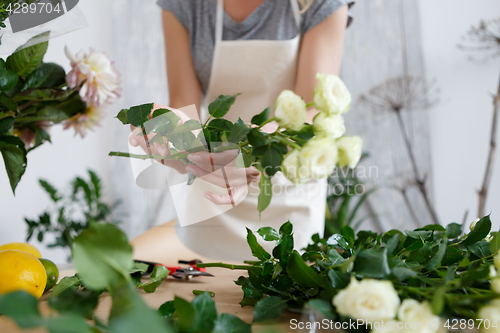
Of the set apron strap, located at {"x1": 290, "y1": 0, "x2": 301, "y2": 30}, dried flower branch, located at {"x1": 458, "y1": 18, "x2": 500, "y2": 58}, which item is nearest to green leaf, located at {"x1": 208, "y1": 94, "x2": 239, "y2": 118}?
apron strap, located at {"x1": 290, "y1": 0, "x2": 301, "y2": 30}

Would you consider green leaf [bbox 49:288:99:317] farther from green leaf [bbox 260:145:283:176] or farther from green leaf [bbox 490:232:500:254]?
green leaf [bbox 490:232:500:254]

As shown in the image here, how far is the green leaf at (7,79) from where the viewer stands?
0.42 metres

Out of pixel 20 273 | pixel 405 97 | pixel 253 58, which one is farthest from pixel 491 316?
pixel 405 97

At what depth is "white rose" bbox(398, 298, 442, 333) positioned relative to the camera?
194mm

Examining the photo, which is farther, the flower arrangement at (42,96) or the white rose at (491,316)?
the flower arrangement at (42,96)

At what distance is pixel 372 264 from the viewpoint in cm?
24

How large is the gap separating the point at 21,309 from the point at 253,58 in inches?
35.4

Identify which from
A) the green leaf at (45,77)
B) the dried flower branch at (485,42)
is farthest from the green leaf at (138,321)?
the dried flower branch at (485,42)

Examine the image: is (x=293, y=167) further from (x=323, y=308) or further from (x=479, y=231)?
(x=479, y=231)

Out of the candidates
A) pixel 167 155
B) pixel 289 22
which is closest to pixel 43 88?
pixel 167 155

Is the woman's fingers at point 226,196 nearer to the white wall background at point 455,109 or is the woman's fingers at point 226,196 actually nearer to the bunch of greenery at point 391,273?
the bunch of greenery at point 391,273

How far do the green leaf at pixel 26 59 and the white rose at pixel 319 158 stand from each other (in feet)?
1.35

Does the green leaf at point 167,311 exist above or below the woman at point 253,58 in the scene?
below

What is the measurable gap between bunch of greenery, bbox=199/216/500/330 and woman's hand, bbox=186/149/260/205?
2.4 inches
